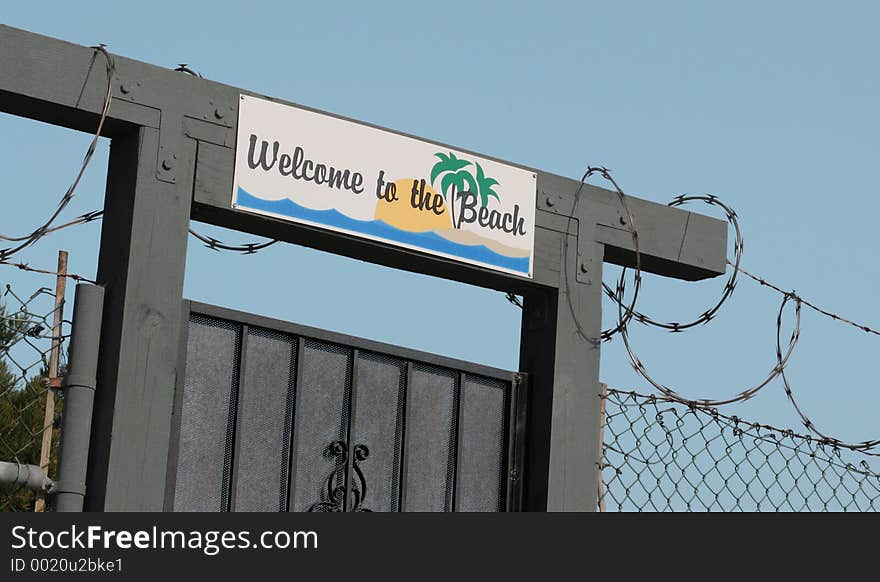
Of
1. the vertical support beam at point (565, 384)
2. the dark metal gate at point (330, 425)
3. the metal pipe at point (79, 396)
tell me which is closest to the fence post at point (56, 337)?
the metal pipe at point (79, 396)

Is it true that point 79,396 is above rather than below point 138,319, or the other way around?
below

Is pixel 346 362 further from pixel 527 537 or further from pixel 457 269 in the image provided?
pixel 527 537

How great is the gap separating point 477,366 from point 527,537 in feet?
4.01

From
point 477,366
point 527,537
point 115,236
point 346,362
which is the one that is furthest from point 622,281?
point 115,236

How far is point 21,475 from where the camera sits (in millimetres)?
4508

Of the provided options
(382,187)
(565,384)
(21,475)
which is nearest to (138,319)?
(21,475)

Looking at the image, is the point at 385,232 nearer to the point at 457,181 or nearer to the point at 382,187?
the point at 382,187

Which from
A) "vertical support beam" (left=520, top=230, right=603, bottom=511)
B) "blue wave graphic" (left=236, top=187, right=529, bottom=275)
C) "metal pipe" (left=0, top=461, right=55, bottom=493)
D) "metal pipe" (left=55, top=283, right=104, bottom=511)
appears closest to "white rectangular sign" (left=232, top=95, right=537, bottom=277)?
"blue wave graphic" (left=236, top=187, right=529, bottom=275)

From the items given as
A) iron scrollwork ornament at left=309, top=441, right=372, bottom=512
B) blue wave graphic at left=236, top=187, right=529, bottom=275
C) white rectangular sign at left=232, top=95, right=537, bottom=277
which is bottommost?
iron scrollwork ornament at left=309, top=441, right=372, bottom=512

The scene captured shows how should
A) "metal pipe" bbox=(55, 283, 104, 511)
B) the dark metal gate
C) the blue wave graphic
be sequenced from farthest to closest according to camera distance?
the blue wave graphic → the dark metal gate → "metal pipe" bbox=(55, 283, 104, 511)

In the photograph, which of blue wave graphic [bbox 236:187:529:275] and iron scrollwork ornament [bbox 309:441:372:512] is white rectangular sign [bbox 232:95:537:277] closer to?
blue wave graphic [bbox 236:187:529:275]

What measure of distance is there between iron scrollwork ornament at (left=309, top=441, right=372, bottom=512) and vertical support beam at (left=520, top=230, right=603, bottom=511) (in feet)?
2.47

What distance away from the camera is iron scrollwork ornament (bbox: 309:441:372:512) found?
5.14 meters

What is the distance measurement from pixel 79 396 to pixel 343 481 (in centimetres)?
105
